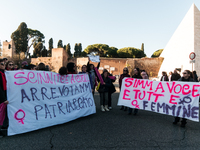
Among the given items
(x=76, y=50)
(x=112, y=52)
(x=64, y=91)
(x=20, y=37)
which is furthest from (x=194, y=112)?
(x=76, y=50)

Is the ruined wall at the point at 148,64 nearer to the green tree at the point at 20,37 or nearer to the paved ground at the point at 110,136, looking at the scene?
the green tree at the point at 20,37

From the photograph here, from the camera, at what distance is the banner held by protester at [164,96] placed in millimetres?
3688

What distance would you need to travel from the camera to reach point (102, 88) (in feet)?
17.0

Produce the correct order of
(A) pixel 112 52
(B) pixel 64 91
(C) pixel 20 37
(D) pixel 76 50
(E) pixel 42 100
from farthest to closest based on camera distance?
1. (D) pixel 76 50
2. (A) pixel 112 52
3. (C) pixel 20 37
4. (B) pixel 64 91
5. (E) pixel 42 100

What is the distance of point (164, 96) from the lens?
416cm

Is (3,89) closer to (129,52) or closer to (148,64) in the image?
(148,64)

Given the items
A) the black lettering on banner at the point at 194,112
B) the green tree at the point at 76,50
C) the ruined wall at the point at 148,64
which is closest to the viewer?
the black lettering on banner at the point at 194,112

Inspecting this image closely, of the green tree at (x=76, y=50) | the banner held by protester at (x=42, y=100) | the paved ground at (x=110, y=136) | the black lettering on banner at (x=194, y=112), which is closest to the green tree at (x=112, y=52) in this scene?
the green tree at (x=76, y=50)

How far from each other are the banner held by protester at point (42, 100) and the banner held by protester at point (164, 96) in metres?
1.41

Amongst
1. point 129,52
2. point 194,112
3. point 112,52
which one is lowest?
point 194,112

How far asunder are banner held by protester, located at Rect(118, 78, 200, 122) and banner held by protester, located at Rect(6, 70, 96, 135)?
141 cm

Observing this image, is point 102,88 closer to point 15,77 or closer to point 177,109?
point 177,109

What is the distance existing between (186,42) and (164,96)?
867 inches

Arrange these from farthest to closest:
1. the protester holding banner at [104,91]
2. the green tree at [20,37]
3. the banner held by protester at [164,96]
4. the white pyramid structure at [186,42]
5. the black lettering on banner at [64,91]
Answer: the green tree at [20,37], the white pyramid structure at [186,42], the protester holding banner at [104,91], the black lettering on banner at [64,91], the banner held by protester at [164,96]
